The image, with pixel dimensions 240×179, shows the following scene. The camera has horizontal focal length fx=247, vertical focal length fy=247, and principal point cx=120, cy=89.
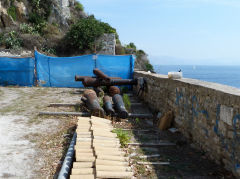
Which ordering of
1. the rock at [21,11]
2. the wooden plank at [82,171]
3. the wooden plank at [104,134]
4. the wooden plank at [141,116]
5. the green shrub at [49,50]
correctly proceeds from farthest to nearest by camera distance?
the rock at [21,11], the green shrub at [49,50], the wooden plank at [141,116], the wooden plank at [104,134], the wooden plank at [82,171]

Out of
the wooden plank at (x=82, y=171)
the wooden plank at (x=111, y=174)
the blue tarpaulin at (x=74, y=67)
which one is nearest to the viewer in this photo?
the wooden plank at (x=111, y=174)

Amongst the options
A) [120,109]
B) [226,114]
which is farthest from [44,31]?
[226,114]

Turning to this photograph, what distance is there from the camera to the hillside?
23141mm

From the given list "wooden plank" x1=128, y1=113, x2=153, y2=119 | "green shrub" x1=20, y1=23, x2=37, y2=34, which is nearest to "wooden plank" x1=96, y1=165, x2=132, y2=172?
"wooden plank" x1=128, y1=113, x2=153, y2=119

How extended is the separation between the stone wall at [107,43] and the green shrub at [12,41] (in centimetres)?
752

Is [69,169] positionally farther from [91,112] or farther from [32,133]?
[91,112]

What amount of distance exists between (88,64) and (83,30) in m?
11.7

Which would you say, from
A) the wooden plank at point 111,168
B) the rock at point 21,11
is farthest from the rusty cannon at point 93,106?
the rock at point 21,11

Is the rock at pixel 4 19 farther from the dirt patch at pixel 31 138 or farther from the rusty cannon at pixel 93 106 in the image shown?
the rusty cannon at pixel 93 106

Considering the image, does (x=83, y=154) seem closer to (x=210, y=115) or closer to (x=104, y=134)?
(x=104, y=134)

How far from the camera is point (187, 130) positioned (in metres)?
5.27

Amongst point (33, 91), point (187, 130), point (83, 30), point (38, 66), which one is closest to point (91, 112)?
point (187, 130)

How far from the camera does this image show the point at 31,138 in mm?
5180

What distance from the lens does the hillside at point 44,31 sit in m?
23.1
